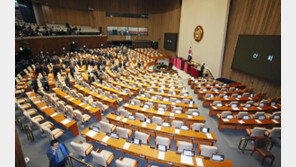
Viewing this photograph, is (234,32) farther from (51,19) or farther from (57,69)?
(51,19)

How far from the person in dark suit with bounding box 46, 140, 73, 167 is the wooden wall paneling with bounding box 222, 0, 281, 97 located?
1423cm

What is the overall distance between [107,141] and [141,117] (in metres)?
2.04

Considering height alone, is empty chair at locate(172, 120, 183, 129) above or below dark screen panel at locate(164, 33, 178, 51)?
below

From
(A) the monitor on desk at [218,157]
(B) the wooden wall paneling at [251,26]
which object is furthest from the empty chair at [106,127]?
(B) the wooden wall paneling at [251,26]

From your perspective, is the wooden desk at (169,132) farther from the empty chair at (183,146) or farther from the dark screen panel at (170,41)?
the dark screen panel at (170,41)

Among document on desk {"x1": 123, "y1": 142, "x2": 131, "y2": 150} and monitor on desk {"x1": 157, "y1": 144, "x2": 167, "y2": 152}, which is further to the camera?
document on desk {"x1": 123, "y1": 142, "x2": 131, "y2": 150}

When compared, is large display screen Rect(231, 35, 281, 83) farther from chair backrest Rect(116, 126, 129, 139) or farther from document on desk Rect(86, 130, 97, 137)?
document on desk Rect(86, 130, 97, 137)

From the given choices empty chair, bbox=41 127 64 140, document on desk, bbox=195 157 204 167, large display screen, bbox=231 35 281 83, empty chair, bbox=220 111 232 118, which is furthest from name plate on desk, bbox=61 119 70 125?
large display screen, bbox=231 35 281 83

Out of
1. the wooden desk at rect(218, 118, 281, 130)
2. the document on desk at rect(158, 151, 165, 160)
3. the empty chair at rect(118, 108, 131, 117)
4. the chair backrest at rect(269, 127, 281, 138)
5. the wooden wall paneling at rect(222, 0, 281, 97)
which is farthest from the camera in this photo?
the wooden wall paneling at rect(222, 0, 281, 97)

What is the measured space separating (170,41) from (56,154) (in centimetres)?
2673

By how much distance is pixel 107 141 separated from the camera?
5.30 meters

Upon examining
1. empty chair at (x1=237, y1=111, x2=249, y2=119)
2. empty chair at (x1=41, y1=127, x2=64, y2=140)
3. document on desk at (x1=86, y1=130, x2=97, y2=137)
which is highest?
empty chair at (x1=237, y1=111, x2=249, y2=119)

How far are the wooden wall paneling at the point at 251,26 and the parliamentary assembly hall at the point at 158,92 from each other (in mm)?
82

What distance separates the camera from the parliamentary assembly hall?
5328 millimetres
